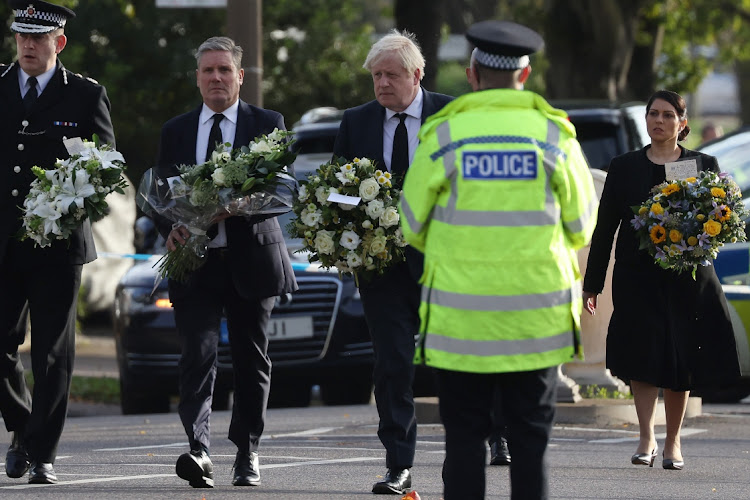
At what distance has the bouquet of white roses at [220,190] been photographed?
725cm

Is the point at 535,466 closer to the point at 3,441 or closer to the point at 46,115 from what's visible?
the point at 46,115

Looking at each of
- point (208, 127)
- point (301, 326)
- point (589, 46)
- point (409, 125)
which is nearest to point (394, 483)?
point (409, 125)

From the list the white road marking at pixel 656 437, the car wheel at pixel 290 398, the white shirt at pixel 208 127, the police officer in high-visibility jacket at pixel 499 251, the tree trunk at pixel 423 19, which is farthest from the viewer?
the tree trunk at pixel 423 19

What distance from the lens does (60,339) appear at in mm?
7586

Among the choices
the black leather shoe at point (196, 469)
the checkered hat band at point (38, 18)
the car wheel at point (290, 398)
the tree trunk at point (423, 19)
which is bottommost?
the car wheel at point (290, 398)

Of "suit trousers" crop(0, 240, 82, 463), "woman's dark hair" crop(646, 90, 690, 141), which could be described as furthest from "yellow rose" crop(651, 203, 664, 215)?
"suit trousers" crop(0, 240, 82, 463)

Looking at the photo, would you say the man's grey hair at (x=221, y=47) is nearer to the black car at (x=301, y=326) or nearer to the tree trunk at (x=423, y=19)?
the black car at (x=301, y=326)

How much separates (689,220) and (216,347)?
2.56 meters

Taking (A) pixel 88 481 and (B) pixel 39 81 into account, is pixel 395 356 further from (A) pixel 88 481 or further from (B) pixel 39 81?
(B) pixel 39 81

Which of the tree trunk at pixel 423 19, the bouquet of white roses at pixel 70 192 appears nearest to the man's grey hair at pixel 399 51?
the bouquet of white roses at pixel 70 192

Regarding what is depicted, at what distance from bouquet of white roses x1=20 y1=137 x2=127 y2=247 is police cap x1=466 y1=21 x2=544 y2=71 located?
2.62 metres

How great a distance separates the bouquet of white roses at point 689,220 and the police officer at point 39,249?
2.74m

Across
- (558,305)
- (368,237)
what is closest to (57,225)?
(368,237)

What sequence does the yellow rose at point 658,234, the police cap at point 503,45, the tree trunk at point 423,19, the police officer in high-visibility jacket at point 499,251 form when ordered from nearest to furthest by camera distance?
the police officer in high-visibility jacket at point 499,251
the police cap at point 503,45
the yellow rose at point 658,234
the tree trunk at point 423,19
